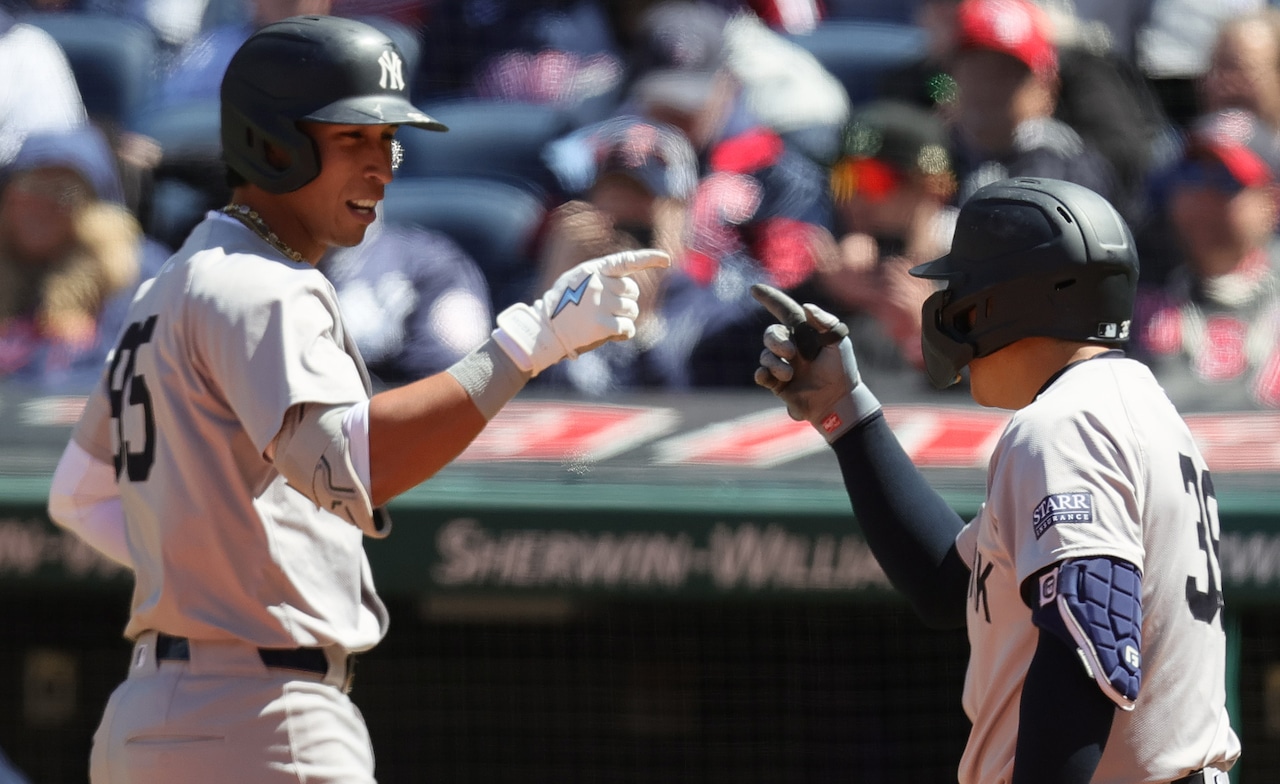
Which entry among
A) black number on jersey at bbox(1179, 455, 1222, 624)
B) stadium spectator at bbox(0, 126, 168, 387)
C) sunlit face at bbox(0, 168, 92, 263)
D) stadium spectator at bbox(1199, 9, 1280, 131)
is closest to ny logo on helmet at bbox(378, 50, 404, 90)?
black number on jersey at bbox(1179, 455, 1222, 624)

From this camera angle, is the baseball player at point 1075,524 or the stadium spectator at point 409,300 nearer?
the baseball player at point 1075,524

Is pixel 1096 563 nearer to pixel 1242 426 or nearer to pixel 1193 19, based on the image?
pixel 1242 426

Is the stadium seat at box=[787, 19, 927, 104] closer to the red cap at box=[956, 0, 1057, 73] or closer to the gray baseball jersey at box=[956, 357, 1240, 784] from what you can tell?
the red cap at box=[956, 0, 1057, 73]

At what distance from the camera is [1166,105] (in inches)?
216

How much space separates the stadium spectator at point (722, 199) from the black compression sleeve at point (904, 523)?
2074 millimetres

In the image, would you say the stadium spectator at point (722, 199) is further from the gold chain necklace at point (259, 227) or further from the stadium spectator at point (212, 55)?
the gold chain necklace at point (259, 227)

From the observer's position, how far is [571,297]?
209 cm

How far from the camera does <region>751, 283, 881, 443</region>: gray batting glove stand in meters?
2.30

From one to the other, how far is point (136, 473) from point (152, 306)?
22 centimetres

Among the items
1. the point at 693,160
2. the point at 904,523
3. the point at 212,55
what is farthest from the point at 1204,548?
the point at 212,55

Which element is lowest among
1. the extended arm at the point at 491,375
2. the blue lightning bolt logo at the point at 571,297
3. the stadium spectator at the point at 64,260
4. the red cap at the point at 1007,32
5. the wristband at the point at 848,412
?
the stadium spectator at the point at 64,260

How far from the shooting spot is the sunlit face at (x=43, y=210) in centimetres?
466

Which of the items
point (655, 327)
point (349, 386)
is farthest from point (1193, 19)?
point (349, 386)

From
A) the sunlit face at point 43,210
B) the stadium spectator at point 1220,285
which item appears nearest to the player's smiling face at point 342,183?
the stadium spectator at point 1220,285
